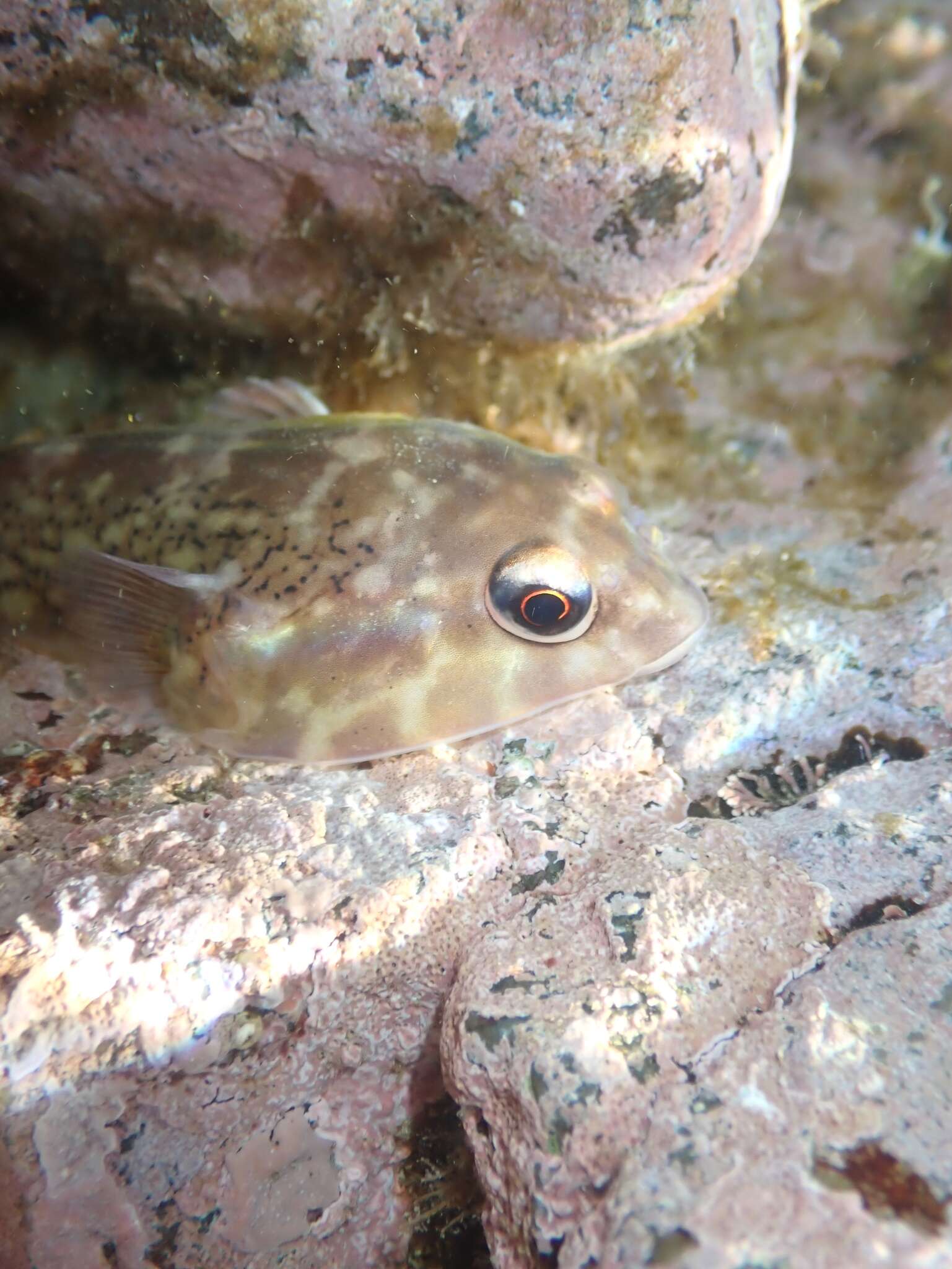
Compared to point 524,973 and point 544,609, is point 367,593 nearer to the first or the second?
point 544,609

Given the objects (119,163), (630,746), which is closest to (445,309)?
(119,163)

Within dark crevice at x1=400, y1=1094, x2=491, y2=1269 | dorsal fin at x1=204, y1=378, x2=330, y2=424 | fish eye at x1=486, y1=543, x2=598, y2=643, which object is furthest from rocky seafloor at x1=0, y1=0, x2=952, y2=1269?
dorsal fin at x1=204, y1=378, x2=330, y2=424

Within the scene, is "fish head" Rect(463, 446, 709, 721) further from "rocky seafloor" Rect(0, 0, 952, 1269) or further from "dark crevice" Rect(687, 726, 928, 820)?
"dark crevice" Rect(687, 726, 928, 820)

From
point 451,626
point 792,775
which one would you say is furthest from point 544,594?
point 792,775

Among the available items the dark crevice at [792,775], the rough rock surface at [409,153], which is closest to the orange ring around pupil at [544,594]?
the dark crevice at [792,775]

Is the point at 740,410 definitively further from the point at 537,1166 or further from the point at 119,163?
the point at 537,1166

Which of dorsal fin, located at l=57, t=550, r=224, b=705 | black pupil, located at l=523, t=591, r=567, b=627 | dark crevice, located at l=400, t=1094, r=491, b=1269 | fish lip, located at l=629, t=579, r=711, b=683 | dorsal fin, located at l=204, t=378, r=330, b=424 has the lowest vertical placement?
dark crevice, located at l=400, t=1094, r=491, b=1269
